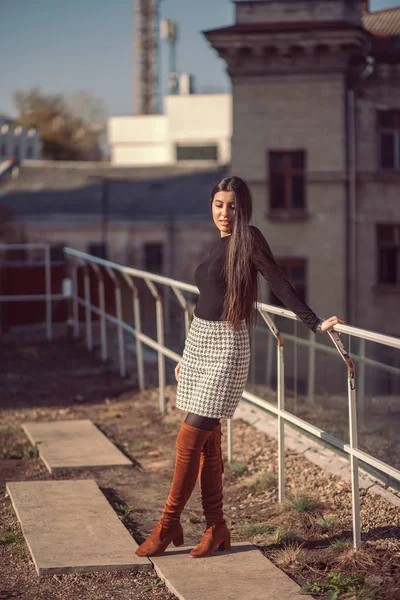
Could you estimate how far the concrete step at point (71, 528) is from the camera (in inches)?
199

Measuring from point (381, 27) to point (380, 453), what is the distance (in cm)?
3326

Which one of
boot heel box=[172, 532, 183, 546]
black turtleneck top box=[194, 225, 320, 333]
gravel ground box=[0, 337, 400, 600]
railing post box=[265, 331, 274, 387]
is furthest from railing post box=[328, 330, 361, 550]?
railing post box=[265, 331, 274, 387]

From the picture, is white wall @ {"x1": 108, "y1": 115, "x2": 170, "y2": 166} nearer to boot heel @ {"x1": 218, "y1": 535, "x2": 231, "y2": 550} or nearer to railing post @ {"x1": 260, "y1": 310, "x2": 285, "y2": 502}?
railing post @ {"x1": 260, "y1": 310, "x2": 285, "y2": 502}

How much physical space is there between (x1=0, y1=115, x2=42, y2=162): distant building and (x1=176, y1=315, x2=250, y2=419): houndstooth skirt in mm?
62127

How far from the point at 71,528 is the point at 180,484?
3.04 ft

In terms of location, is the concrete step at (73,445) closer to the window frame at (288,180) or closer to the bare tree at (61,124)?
the window frame at (288,180)

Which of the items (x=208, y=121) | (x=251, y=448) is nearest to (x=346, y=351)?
(x=251, y=448)

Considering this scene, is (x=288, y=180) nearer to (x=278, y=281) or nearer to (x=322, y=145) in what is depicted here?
(x=322, y=145)

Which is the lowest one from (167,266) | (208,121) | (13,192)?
(167,266)

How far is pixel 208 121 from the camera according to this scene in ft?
213

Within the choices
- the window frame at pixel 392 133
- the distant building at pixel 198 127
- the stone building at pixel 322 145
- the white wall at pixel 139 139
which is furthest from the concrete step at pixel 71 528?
the white wall at pixel 139 139

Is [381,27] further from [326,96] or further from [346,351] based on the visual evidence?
[346,351]

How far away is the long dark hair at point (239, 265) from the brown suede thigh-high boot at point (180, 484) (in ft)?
1.80

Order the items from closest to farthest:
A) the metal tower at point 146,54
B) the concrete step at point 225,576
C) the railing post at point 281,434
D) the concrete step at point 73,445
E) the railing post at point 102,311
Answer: the concrete step at point 225,576
the railing post at point 281,434
the concrete step at point 73,445
the railing post at point 102,311
the metal tower at point 146,54
